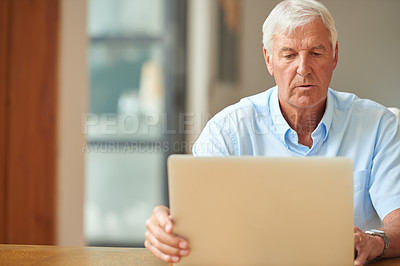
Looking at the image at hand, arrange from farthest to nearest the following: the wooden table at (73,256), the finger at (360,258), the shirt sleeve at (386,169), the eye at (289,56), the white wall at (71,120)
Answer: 1. the white wall at (71,120)
2. the eye at (289,56)
3. the shirt sleeve at (386,169)
4. the wooden table at (73,256)
5. the finger at (360,258)

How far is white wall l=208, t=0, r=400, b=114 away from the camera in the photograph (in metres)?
5.21

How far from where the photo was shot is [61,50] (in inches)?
104

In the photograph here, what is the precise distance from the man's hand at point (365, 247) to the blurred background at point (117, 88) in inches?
72.0

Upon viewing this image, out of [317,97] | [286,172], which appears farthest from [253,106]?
[286,172]

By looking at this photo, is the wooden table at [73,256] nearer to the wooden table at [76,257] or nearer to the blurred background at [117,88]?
the wooden table at [76,257]

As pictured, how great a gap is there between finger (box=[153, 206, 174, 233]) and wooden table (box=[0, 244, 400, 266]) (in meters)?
0.13

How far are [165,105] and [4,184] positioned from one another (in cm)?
176

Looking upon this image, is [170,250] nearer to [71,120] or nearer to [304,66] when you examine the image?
[304,66]

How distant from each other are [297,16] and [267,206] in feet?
2.51

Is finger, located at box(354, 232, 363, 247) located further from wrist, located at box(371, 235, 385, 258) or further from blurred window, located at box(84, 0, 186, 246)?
blurred window, located at box(84, 0, 186, 246)

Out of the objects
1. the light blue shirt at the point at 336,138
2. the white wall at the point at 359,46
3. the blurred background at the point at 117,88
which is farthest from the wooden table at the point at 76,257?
the white wall at the point at 359,46

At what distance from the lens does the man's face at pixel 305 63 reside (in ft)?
5.11

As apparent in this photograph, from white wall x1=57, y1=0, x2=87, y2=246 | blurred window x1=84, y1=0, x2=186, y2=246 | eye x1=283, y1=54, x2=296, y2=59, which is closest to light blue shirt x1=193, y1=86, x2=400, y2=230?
eye x1=283, y1=54, x2=296, y2=59

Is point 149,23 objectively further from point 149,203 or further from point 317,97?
point 317,97
